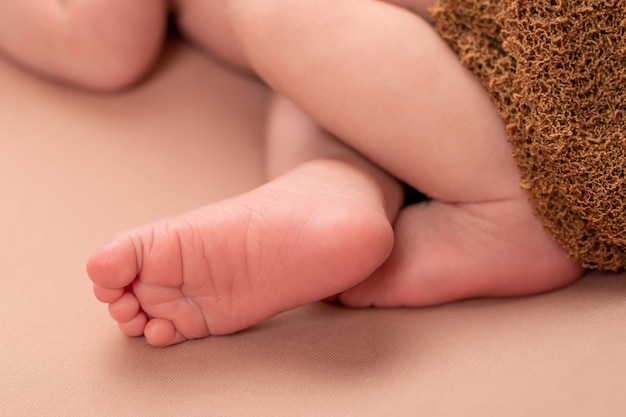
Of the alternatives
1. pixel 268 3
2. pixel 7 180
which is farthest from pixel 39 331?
pixel 268 3

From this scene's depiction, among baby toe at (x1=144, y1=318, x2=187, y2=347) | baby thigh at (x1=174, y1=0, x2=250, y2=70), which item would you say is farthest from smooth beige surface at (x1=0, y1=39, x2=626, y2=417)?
baby thigh at (x1=174, y1=0, x2=250, y2=70)

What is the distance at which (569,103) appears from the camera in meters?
0.66

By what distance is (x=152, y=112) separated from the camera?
1.02m

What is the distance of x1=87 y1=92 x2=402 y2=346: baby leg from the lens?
2.16 feet

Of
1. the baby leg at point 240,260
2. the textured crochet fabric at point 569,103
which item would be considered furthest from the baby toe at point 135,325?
the textured crochet fabric at point 569,103

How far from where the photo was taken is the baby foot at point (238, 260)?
0.66 meters

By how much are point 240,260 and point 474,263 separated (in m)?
0.23

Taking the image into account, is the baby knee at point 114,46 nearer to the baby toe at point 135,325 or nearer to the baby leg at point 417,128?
the baby leg at point 417,128

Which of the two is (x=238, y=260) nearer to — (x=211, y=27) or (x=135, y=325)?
(x=135, y=325)

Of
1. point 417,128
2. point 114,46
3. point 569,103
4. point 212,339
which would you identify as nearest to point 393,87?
point 417,128

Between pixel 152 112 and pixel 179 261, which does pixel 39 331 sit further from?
pixel 152 112

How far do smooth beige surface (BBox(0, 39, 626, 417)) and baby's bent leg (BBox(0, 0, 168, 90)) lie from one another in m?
0.07

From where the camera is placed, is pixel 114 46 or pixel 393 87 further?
pixel 114 46

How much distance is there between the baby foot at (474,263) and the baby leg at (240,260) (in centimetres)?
8
